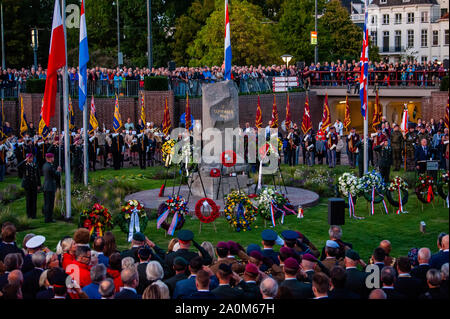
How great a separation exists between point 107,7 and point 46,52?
649cm

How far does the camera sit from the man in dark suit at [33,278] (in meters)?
9.42

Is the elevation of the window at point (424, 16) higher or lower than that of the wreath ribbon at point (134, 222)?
higher

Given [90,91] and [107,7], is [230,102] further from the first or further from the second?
[107,7]

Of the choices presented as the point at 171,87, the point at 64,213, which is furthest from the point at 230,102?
the point at 171,87

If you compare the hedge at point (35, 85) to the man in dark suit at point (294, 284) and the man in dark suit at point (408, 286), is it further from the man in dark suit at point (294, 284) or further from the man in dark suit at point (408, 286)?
the man in dark suit at point (408, 286)

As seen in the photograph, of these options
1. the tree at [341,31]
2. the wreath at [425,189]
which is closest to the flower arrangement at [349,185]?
the wreath at [425,189]

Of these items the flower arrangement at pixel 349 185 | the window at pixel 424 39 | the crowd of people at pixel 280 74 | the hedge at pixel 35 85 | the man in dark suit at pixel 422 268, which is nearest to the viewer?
the man in dark suit at pixel 422 268

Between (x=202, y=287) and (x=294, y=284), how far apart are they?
1256 mm

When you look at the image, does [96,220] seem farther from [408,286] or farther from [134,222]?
[408,286]

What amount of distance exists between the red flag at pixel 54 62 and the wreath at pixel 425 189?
10.6 m

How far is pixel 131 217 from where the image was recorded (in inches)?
641

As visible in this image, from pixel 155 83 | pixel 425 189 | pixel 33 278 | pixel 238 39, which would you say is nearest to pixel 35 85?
pixel 155 83

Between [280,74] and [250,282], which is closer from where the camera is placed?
[250,282]

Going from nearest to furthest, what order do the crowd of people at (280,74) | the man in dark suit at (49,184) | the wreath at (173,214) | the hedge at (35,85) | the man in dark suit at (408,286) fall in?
the man in dark suit at (408,286)
the wreath at (173,214)
the man in dark suit at (49,184)
the hedge at (35,85)
the crowd of people at (280,74)
